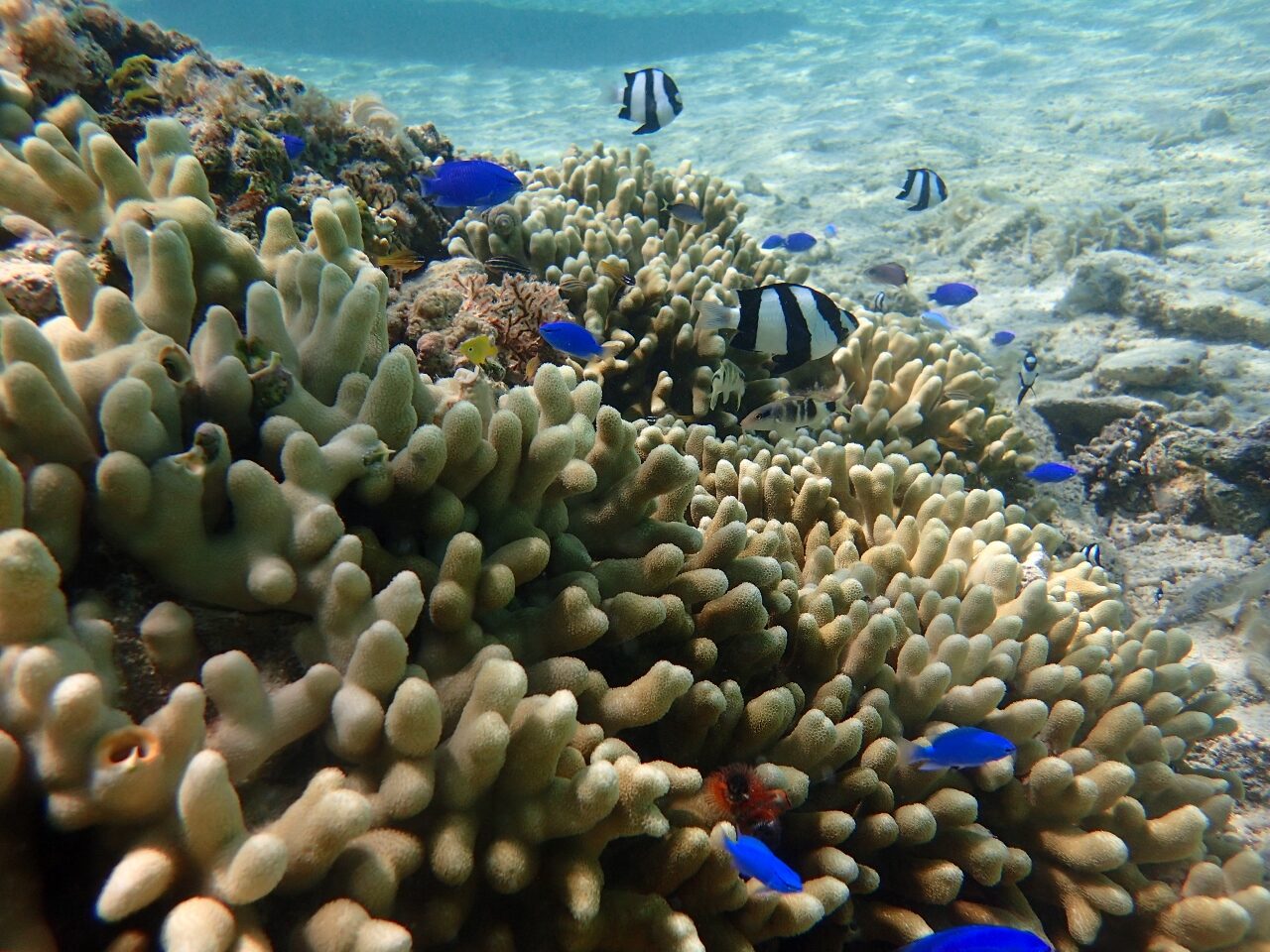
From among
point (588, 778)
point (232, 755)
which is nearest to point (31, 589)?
point (232, 755)

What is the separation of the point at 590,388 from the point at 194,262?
1.29 m

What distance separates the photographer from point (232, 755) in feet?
4.56

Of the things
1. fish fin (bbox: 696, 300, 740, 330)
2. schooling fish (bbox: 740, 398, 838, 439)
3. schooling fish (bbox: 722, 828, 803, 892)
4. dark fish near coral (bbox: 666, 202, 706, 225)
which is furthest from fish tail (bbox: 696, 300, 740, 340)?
schooling fish (bbox: 722, 828, 803, 892)

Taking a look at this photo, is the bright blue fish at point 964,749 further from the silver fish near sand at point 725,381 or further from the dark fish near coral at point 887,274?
the dark fish near coral at point 887,274

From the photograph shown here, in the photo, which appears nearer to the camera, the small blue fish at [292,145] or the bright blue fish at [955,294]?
the small blue fish at [292,145]

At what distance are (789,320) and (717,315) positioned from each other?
0.46 m

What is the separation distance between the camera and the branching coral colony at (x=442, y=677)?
1.24 m

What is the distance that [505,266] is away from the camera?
14.3 feet

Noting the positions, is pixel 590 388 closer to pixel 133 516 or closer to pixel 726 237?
pixel 133 516

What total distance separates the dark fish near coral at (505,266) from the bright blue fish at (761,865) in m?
3.61

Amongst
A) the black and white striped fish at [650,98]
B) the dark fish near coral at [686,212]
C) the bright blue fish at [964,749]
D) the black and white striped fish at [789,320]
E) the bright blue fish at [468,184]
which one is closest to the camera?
the bright blue fish at [964,749]

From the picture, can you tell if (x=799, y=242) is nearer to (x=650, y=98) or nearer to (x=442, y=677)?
(x=650, y=98)

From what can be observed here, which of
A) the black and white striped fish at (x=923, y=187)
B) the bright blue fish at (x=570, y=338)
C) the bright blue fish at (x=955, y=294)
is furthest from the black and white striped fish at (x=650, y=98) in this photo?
the bright blue fish at (x=955, y=294)

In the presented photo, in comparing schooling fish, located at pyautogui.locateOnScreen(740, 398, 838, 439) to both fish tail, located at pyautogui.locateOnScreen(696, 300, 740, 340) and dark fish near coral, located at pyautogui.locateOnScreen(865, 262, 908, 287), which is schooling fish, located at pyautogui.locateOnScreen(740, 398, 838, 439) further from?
dark fish near coral, located at pyautogui.locateOnScreen(865, 262, 908, 287)
